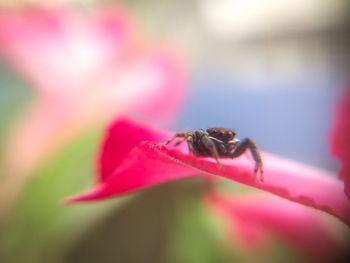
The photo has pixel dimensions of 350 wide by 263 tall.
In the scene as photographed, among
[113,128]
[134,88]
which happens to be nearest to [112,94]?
[134,88]

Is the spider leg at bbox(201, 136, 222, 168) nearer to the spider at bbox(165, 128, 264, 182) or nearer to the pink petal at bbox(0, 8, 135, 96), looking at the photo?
the spider at bbox(165, 128, 264, 182)

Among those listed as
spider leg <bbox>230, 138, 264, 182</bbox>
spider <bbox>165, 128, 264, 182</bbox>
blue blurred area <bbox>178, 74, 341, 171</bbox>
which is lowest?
blue blurred area <bbox>178, 74, 341, 171</bbox>

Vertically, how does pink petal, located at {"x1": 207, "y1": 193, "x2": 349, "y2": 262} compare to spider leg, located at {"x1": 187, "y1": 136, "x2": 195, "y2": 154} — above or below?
below

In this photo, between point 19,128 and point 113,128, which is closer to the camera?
point 113,128

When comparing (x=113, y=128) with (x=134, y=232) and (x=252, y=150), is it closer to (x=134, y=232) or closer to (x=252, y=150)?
(x=252, y=150)

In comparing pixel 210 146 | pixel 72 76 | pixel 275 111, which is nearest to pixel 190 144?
pixel 210 146

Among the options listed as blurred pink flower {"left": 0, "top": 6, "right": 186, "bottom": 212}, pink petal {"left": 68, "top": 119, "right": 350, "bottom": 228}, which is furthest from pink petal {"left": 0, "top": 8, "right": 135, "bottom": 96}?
pink petal {"left": 68, "top": 119, "right": 350, "bottom": 228}
